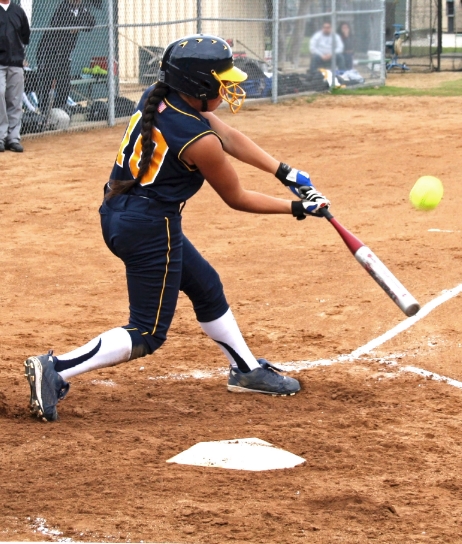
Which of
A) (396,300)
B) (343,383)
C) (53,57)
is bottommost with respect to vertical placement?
(343,383)

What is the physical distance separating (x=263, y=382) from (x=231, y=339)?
301mm

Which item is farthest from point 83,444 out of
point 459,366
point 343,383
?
point 459,366

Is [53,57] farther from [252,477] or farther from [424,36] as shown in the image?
[424,36]

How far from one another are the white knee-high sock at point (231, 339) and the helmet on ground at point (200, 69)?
1.21m

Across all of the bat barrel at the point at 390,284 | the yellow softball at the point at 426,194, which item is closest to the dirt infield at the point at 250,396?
the bat barrel at the point at 390,284

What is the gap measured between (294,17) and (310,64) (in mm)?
1239

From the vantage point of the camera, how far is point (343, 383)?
5.20m

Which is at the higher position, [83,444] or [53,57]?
[53,57]

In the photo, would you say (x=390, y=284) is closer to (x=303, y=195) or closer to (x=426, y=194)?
(x=303, y=195)

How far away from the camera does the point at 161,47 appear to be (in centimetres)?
1731

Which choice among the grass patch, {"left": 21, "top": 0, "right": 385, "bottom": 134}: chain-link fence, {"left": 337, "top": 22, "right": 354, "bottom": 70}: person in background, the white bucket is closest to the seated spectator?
{"left": 21, "top": 0, "right": 385, "bottom": 134}: chain-link fence

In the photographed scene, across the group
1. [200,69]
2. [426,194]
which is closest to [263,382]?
[426,194]

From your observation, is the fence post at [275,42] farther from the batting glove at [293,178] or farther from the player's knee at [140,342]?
the player's knee at [140,342]

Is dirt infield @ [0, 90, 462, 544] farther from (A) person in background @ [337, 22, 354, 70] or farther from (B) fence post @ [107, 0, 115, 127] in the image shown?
(A) person in background @ [337, 22, 354, 70]
